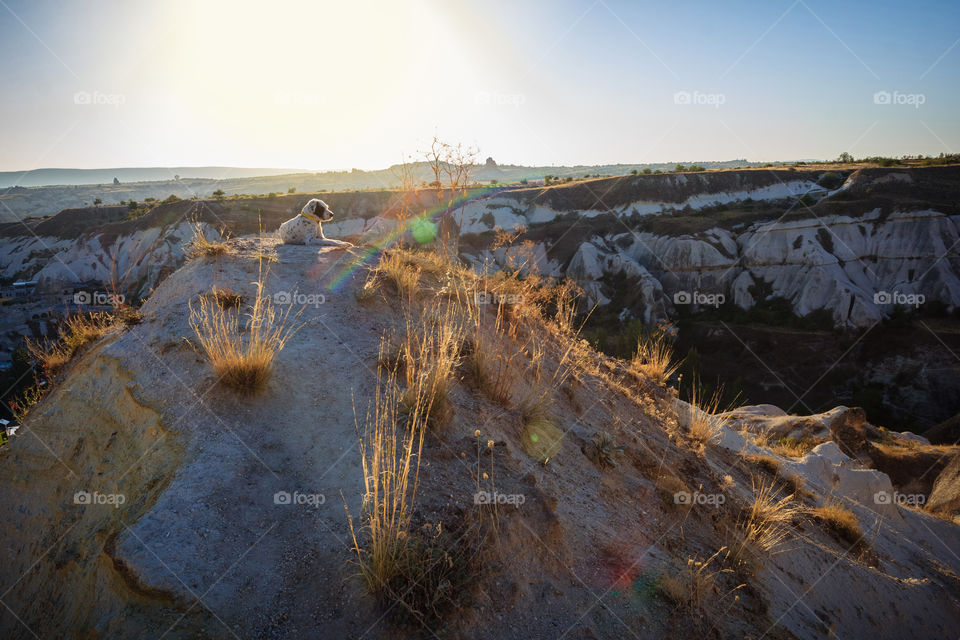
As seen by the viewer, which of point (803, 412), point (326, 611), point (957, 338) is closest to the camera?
point (326, 611)

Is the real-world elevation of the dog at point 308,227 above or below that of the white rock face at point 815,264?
above

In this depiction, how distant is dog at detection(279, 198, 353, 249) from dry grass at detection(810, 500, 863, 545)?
285 inches

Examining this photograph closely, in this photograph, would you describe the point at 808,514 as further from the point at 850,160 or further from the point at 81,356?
the point at 850,160

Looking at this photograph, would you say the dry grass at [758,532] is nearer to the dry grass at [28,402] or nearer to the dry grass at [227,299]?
the dry grass at [227,299]

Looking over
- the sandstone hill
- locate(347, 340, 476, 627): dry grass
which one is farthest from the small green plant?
locate(347, 340, 476, 627): dry grass

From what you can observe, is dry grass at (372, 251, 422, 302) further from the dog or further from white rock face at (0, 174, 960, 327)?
white rock face at (0, 174, 960, 327)

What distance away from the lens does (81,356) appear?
487 centimetres

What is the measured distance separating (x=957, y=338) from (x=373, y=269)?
31.9m

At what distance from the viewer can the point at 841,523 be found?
524cm

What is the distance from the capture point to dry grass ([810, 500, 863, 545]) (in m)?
5.20

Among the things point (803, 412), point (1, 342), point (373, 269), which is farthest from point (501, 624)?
point (1, 342)

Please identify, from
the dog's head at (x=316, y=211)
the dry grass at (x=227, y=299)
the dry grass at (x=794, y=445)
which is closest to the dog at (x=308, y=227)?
the dog's head at (x=316, y=211)

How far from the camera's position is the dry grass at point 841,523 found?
5.20 meters

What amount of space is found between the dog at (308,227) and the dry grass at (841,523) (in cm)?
725
